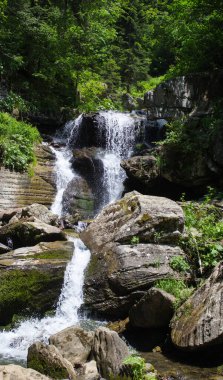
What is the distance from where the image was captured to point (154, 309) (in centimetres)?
795

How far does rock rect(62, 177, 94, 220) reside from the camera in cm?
1508

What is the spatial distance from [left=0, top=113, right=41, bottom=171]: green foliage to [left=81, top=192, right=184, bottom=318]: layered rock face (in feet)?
21.0

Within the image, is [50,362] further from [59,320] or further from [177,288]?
[177,288]

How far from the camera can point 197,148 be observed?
14375 mm

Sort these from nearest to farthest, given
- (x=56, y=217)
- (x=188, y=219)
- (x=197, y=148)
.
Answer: (x=188, y=219) → (x=56, y=217) → (x=197, y=148)

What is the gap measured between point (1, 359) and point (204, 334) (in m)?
3.78

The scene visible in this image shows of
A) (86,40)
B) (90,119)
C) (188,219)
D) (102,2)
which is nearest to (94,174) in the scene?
(90,119)

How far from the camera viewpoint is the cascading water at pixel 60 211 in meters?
7.97

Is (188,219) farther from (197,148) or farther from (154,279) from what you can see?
(197,148)

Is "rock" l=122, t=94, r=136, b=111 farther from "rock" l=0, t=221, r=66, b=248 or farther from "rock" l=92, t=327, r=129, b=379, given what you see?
"rock" l=92, t=327, r=129, b=379

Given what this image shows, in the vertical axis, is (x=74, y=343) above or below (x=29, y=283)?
below

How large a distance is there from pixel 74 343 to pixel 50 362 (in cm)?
83

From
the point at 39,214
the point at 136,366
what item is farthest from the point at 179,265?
the point at 39,214

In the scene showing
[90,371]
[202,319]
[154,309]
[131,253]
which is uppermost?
[131,253]
